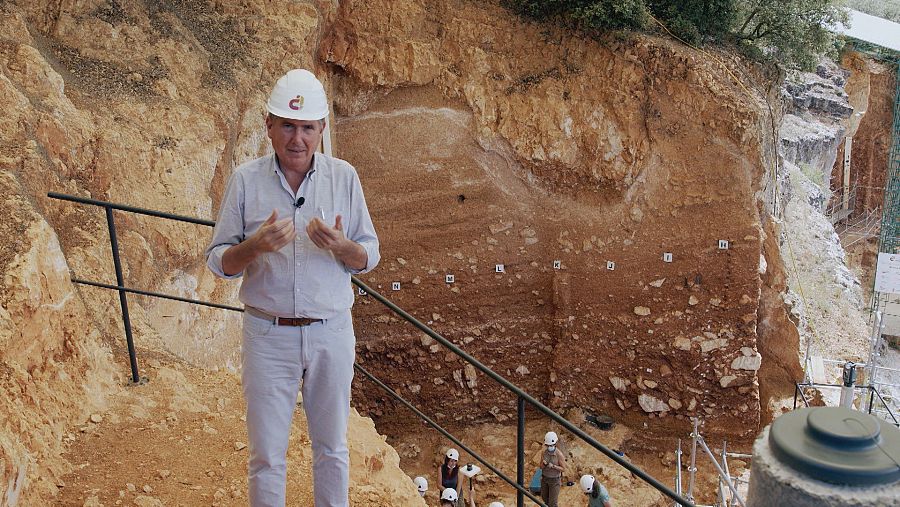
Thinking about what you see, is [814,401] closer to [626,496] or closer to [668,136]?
[626,496]

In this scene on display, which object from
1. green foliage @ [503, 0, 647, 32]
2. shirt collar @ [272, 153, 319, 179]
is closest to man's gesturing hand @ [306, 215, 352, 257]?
shirt collar @ [272, 153, 319, 179]

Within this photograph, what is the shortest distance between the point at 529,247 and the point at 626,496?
130 inches

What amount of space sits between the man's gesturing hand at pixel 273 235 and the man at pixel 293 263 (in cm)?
5

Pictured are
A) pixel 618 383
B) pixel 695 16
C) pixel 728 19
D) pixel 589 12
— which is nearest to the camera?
pixel 589 12

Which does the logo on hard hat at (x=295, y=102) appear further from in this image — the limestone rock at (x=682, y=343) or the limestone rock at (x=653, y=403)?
the limestone rock at (x=653, y=403)

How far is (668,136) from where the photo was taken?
1005 cm

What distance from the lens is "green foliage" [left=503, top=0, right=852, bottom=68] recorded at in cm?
967

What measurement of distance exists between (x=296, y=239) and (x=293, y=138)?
1.13 ft

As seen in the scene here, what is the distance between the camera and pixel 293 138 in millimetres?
2789

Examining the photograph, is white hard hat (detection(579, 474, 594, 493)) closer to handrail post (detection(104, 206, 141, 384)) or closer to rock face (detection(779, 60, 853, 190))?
handrail post (detection(104, 206, 141, 384))

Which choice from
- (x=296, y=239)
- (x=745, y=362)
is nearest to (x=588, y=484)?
(x=745, y=362)

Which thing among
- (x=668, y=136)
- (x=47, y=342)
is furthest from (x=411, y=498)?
(x=668, y=136)

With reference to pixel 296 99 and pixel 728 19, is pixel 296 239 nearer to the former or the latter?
pixel 296 99

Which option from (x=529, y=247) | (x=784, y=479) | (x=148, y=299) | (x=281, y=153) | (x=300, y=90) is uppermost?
(x=300, y=90)
